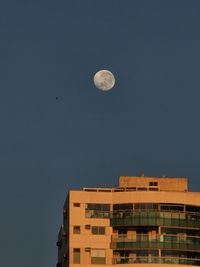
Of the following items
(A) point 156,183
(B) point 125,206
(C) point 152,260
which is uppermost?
(A) point 156,183

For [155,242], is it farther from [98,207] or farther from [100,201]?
[100,201]

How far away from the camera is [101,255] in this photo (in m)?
147

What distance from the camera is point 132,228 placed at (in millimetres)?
148125

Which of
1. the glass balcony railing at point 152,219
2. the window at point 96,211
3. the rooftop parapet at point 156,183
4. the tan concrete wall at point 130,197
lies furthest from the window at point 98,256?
the rooftop parapet at point 156,183

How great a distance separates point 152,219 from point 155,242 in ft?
10.6

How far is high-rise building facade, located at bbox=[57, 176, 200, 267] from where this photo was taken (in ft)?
481

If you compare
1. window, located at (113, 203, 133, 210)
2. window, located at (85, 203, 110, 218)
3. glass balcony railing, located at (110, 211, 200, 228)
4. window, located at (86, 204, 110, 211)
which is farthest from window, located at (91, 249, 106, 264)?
window, located at (113, 203, 133, 210)

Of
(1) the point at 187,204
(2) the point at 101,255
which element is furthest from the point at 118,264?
(1) the point at 187,204

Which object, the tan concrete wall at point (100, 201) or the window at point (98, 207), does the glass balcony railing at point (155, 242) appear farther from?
the window at point (98, 207)

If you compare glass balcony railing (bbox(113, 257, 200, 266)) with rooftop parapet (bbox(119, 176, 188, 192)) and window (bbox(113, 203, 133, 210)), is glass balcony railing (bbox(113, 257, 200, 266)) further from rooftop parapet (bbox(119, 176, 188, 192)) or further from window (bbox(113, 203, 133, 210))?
rooftop parapet (bbox(119, 176, 188, 192))

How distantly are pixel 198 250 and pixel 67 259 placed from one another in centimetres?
1866

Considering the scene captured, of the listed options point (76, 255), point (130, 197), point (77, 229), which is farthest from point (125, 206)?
point (76, 255)

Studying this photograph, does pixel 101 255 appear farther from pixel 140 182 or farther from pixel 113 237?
pixel 140 182

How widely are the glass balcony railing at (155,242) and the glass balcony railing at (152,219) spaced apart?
1.83m
